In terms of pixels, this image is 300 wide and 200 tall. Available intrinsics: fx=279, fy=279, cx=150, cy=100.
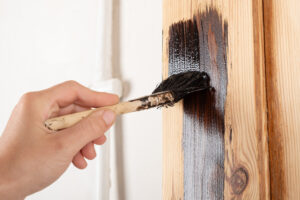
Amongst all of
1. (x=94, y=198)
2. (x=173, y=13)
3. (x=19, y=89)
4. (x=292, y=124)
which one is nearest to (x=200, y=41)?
(x=173, y=13)

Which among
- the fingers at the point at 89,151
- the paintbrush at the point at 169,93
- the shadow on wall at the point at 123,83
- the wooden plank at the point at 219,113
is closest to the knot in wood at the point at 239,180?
the wooden plank at the point at 219,113

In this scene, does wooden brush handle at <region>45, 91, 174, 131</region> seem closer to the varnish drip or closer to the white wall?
the varnish drip

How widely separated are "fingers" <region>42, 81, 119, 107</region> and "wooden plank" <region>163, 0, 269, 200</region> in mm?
121

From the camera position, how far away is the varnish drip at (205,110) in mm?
450

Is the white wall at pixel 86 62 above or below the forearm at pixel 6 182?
above

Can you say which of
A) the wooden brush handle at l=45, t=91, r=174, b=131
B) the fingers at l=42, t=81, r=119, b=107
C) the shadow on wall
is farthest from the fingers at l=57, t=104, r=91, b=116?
the shadow on wall

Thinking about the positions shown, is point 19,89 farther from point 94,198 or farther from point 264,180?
point 264,180

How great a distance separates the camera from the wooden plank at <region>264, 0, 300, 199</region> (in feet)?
1.34

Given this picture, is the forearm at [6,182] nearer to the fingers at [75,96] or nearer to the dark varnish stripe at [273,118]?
the fingers at [75,96]

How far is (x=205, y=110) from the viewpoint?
1.54ft

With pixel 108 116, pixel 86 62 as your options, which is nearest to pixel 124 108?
pixel 108 116

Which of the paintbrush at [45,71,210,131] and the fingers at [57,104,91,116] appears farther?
the fingers at [57,104,91,116]

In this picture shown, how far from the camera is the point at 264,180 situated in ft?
1.36

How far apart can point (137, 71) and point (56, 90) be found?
1.09ft
